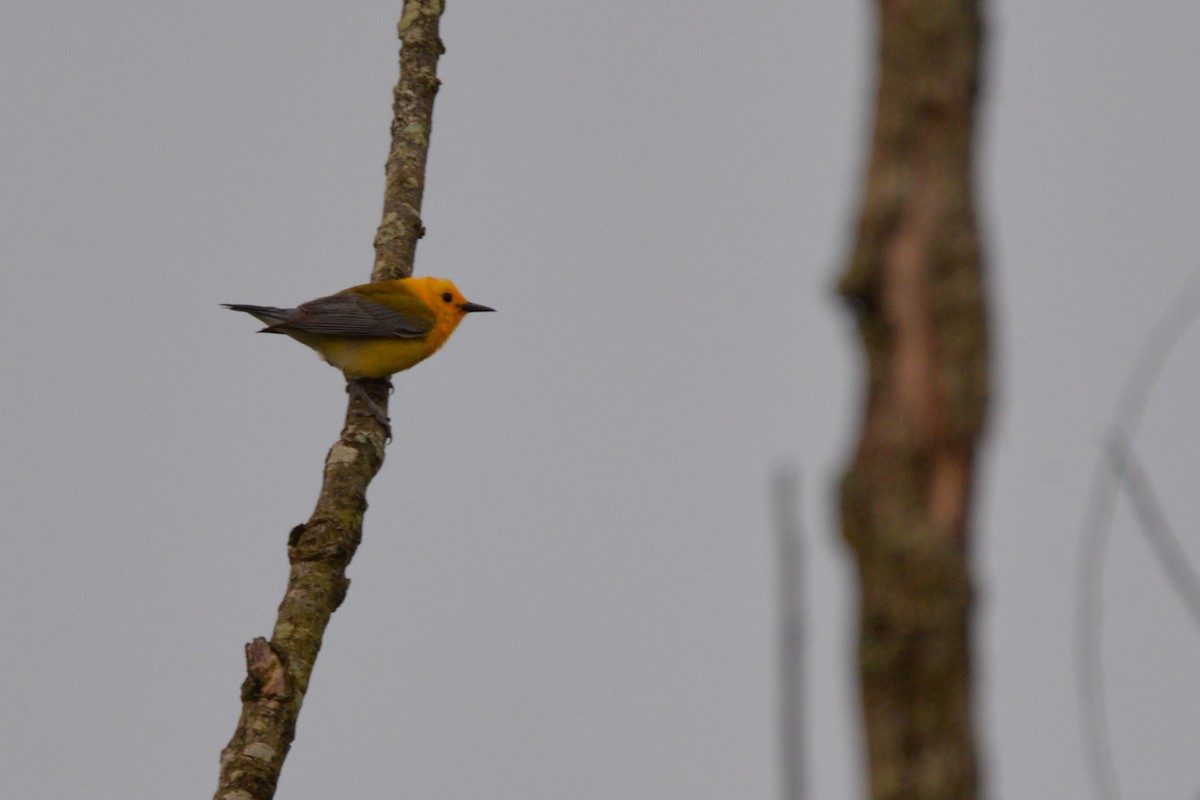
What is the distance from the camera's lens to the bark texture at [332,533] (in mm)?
4426

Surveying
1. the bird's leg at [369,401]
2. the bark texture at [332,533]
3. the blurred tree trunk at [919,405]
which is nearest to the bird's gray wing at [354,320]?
the bird's leg at [369,401]

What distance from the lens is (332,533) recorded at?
5.18 metres

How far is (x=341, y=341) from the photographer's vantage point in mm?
8273

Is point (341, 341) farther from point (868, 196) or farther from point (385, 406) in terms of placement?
point (868, 196)

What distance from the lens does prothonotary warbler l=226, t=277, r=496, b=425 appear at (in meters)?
8.07

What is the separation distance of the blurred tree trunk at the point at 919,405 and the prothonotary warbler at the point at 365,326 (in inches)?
237

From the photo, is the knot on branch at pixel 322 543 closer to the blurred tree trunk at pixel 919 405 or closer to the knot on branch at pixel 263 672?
the knot on branch at pixel 263 672

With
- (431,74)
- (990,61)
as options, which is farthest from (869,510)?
(431,74)

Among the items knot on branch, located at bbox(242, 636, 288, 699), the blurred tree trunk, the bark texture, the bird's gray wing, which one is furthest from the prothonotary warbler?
the blurred tree trunk

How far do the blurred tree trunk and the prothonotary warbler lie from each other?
6.02 m

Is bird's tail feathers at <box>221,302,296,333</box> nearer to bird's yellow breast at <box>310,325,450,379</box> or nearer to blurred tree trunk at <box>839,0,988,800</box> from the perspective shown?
bird's yellow breast at <box>310,325,450,379</box>

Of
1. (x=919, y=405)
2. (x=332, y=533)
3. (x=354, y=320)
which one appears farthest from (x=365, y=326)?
(x=919, y=405)

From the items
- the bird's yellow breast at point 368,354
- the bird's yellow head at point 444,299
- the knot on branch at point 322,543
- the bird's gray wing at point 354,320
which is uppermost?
the bird's yellow head at point 444,299

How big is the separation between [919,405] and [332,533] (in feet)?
12.1
